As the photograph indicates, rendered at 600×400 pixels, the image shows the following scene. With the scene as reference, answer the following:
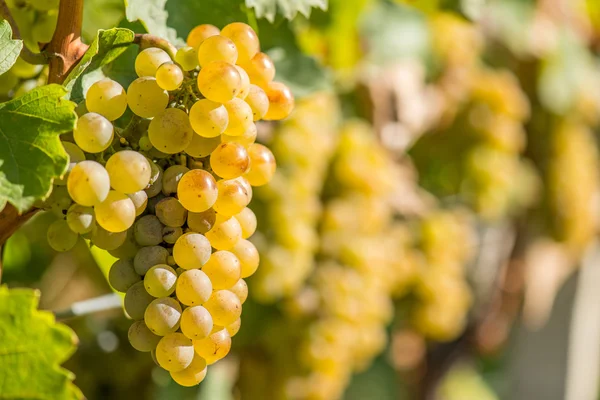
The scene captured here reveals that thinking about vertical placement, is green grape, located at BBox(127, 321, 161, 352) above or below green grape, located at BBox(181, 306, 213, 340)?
below

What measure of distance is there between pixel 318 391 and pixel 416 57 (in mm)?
587

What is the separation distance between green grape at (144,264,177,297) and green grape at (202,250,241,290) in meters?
0.02

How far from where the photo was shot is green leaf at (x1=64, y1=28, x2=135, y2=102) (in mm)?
403

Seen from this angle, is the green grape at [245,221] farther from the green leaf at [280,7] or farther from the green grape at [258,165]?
the green leaf at [280,7]

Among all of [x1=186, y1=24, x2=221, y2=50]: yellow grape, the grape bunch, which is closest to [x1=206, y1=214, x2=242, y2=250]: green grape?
the grape bunch

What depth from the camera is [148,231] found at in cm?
39

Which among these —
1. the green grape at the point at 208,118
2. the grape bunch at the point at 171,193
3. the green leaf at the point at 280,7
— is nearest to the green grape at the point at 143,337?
the grape bunch at the point at 171,193

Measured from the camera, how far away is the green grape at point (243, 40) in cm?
42

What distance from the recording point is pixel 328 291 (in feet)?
3.18

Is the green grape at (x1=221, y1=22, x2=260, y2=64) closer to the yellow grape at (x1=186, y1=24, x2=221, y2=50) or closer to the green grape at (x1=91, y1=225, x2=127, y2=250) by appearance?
the yellow grape at (x1=186, y1=24, x2=221, y2=50)

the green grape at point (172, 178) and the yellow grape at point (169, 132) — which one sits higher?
the yellow grape at point (169, 132)

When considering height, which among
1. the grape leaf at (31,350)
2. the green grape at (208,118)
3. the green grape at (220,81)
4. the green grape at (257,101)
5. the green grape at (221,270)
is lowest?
the grape leaf at (31,350)

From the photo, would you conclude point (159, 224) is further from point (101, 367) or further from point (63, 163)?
point (101, 367)

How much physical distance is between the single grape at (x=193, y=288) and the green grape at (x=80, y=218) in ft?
0.18
